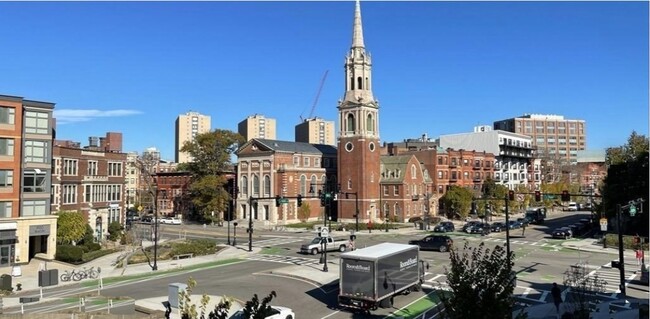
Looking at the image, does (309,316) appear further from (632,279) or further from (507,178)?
(507,178)

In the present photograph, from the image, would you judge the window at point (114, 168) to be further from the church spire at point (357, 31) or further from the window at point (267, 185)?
the church spire at point (357, 31)

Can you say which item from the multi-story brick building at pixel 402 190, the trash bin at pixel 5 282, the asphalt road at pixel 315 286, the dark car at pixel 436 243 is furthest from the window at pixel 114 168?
the multi-story brick building at pixel 402 190

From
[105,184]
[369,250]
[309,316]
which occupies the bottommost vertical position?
[309,316]

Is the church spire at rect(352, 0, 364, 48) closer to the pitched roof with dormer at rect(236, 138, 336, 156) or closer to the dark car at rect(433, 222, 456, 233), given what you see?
the pitched roof with dormer at rect(236, 138, 336, 156)

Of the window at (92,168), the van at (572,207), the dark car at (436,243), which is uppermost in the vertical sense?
the window at (92,168)

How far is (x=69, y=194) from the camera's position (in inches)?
2083

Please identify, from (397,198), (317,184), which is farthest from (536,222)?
(317,184)

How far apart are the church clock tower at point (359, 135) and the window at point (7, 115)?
47302 mm

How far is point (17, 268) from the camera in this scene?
37.7 meters

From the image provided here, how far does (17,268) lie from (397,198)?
55.1m

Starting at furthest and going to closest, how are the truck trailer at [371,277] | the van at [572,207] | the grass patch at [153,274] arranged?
the van at [572,207], the grass patch at [153,274], the truck trailer at [371,277]

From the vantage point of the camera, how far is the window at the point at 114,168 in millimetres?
58875

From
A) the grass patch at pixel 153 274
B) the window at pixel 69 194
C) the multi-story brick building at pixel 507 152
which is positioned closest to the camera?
the grass patch at pixel 153 274

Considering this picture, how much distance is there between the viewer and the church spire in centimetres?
8019
